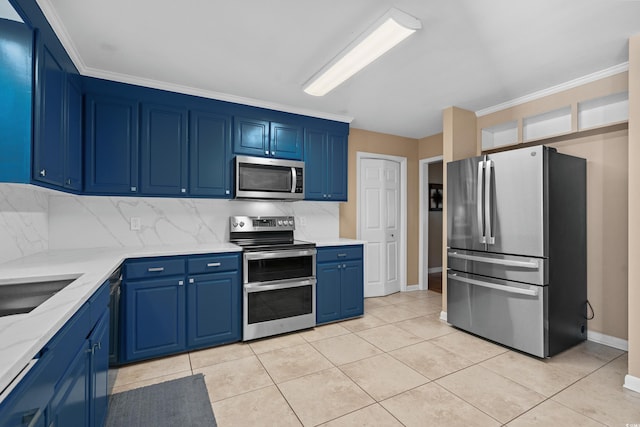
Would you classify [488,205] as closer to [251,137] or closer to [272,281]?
[272,281]

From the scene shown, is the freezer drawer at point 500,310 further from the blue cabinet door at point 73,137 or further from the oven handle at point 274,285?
the blue cabinet door at point 73,137

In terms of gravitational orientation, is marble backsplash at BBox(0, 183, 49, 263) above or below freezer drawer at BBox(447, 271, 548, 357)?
above

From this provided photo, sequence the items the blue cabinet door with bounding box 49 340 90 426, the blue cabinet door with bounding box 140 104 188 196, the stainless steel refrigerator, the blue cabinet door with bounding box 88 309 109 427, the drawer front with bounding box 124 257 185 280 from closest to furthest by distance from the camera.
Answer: the blue cabinet door with bounding box 49 340 90 426 < the blue cabinet door with bounding box 88 309 109 427 < the drawer front with bounding box 124 257 185 280 < the stainless steel refrigerator < the blue cabinet door with bounding box 140 104 188 196

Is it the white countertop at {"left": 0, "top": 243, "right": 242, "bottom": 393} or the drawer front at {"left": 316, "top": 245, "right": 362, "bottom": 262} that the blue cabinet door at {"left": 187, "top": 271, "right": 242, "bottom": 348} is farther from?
the drawer front at {"left": 316, "top": 245, "right": 362, "bottom": 262}

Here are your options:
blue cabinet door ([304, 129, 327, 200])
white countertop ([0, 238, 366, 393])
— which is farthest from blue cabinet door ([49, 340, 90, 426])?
blue cabinet door ([304, 129, 327, 200])

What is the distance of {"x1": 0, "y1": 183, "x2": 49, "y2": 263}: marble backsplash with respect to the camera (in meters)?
2.08

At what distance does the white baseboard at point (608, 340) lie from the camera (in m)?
2.89

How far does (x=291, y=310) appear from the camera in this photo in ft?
10.7

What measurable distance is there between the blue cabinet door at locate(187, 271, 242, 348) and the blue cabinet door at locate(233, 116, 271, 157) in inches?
52.9

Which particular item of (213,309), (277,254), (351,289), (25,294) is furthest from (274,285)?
(25,294)

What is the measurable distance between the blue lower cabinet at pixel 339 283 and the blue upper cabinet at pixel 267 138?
1.23m

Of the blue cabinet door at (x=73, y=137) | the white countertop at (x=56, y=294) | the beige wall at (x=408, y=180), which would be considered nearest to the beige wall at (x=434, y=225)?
the beige wall at (x=408, y=180)

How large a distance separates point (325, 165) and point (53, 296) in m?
3.01

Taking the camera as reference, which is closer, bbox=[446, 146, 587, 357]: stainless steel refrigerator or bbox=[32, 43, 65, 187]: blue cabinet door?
bbox=[32, 43, 65, 187]: blue cabinet door
